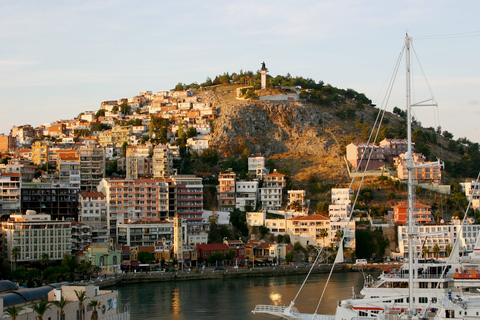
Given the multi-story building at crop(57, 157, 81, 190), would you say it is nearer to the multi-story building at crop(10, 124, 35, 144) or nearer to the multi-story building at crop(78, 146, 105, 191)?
the multi-story building at crop(78, 146, 105, 191)

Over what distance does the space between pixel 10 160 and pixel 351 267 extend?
37.3 meters

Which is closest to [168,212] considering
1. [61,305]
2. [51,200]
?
[51,200]

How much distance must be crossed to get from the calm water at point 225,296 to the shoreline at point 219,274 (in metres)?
1.29

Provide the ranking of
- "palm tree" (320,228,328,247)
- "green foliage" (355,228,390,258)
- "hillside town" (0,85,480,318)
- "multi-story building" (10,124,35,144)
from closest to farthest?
"hillside town" (0,85,480,318)
"palm tree" (320,228,328,247)
"green foliage" (355,228,390,258)
"multi-story building" (10,124,35,144)

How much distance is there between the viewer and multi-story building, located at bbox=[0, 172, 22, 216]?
65.7 m

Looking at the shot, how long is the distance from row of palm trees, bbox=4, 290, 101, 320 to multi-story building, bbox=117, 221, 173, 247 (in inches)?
1347

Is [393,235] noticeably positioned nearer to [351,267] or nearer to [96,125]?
[351,267]

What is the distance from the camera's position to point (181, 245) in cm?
6325

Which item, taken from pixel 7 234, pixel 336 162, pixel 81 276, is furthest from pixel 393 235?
pixel 7 234

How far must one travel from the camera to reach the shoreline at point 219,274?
57.0 m

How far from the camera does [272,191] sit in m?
76.4

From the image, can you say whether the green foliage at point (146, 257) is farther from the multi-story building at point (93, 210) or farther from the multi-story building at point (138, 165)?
the multi-story building at point (138, 165)

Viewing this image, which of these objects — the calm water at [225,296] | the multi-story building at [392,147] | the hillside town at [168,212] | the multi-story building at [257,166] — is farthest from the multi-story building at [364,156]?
the calm water at [225,296]

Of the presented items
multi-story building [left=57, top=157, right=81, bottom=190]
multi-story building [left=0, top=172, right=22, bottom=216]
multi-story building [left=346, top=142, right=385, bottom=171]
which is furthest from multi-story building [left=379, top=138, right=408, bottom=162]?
multi-story building [left=0, top=172, right=22, bottom=216]
